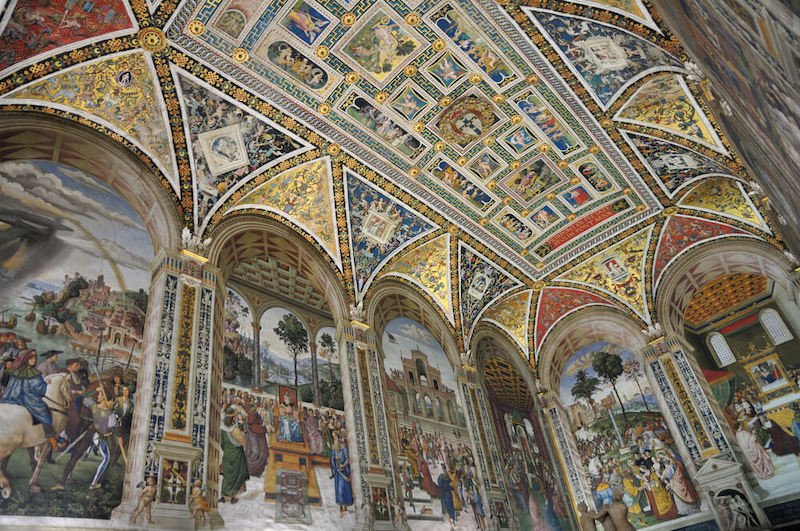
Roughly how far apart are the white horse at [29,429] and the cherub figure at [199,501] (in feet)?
6.10

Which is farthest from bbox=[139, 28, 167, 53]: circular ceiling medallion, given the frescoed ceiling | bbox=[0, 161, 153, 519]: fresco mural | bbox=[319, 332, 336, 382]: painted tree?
bbox=[319, 332, 336, 382]: painted tree

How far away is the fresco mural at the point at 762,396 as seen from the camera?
Result: 47.0 ft

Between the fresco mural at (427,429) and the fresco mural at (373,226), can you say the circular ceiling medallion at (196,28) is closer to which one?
the fresco mural at (373,226)

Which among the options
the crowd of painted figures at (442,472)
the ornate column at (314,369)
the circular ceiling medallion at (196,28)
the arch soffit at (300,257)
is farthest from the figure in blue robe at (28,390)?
the crowd of painted figures at (442,472)

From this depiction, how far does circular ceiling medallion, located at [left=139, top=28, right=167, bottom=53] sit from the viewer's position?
29.1 feet

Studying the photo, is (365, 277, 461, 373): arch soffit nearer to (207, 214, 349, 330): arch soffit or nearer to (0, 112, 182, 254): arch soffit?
(207, 214, 349, 330): arch soffit

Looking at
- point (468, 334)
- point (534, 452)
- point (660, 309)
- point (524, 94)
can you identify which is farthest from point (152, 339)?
point (660, 309)

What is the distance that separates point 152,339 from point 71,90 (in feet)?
14.1

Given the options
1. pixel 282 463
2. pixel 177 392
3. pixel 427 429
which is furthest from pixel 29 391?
pixel 427 429

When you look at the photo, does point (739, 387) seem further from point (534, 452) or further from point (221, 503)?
point (221, 503)

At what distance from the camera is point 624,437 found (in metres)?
16.5

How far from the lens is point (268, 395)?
35.6 ft

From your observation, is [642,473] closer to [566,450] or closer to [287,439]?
[566,450]

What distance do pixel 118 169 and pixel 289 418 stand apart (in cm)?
562
